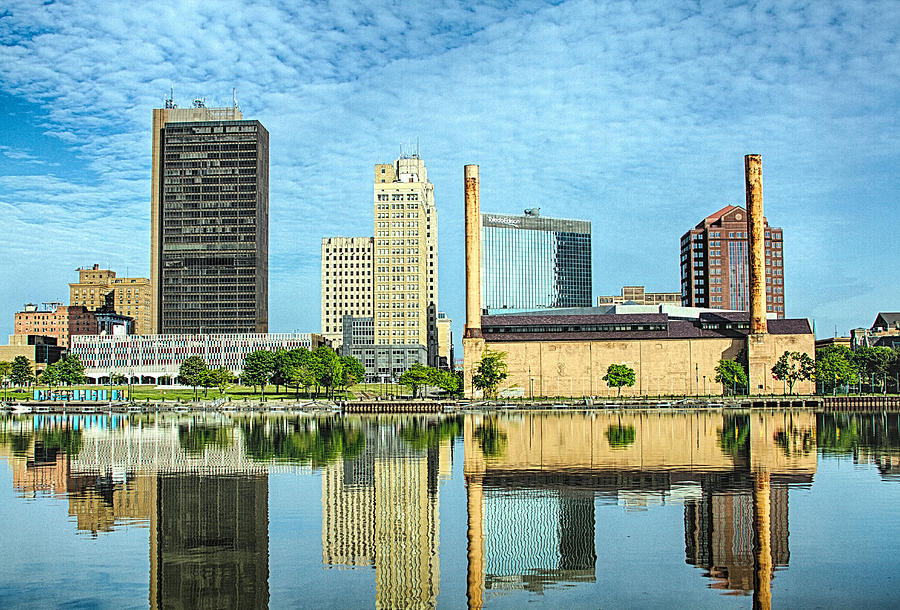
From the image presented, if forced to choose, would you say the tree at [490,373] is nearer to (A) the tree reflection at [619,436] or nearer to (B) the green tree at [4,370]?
(A) the tree reflection at [619,436]

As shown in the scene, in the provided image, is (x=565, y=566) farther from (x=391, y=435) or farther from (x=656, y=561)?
(x=391, y=435)

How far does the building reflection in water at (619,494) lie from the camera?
1065 inches

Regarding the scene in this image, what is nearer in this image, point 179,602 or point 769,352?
point 179,602

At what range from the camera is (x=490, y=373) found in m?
151

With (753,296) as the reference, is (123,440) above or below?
below

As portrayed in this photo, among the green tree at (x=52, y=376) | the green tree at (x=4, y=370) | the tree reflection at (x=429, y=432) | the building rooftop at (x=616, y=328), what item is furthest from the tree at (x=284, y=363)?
the green tree at (x=4, y=370)

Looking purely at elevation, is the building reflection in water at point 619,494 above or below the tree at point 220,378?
below

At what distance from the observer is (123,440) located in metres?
74.2

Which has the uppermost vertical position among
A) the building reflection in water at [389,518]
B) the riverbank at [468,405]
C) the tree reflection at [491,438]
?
the building reflection in water at [389,518]

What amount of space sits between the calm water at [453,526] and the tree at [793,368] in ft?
297

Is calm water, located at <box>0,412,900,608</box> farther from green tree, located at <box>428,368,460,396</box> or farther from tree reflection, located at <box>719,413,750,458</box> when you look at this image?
green tree, located at <box>428,368,460,396</box>

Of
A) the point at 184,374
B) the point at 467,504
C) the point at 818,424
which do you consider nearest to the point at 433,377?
the point at 184,374

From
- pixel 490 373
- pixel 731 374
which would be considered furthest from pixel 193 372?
pixel 731 374

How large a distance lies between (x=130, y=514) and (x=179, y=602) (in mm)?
13704
